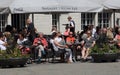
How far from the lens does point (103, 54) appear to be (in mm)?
→ 20641

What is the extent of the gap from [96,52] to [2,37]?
13.2ft

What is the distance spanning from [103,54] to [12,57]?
391 centimetres

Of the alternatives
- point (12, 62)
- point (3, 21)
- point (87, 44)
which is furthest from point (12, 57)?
point (3, 21)

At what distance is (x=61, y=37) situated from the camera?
2197cm

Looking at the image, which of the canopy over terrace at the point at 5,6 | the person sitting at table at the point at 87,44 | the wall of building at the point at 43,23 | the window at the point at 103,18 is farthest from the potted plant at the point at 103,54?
the window at the point at 103,18

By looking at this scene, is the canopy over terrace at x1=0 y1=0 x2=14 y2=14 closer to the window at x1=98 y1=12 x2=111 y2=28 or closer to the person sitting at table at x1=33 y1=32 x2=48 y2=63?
the person sitting at table at x1=33 y1=32 x2=48 y2=63

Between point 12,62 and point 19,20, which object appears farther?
point 19,20

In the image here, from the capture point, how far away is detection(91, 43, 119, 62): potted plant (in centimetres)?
2069

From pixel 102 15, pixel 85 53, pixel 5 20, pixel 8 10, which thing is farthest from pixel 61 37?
pixel 102 15

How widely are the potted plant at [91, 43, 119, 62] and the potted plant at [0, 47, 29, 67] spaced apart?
3094 mm

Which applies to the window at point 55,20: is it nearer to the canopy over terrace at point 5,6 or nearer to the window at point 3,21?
the window at point 3,21

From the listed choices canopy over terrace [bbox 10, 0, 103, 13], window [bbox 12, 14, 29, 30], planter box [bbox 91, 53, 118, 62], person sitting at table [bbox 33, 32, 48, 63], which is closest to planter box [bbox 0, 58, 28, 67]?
person sitting at table [bbox 33, 32, 48, 63]

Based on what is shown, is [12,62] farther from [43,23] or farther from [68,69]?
[43,23]

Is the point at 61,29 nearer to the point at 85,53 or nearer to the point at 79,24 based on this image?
the point at 79,24
